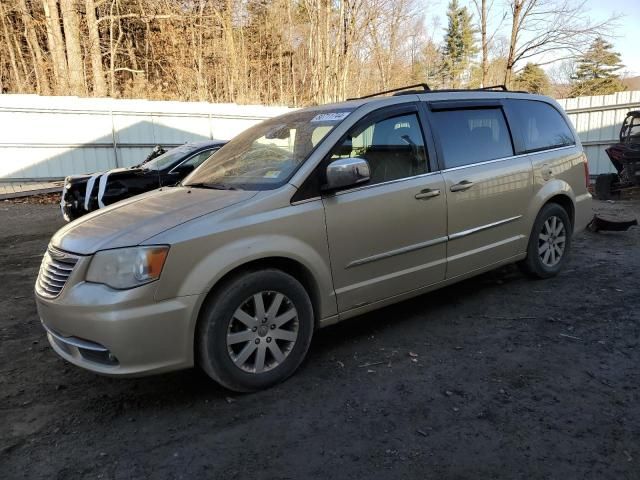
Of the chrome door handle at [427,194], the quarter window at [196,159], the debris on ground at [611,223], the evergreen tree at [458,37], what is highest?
the evergreen tree at [458,37]

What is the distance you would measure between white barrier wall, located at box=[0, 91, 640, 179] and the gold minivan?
36.0ft

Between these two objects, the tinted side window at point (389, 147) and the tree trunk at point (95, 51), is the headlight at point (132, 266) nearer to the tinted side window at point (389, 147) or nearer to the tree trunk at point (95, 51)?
the tinted side window at point (389, 147)

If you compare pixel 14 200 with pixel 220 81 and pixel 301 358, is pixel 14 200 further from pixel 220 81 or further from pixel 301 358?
pixel 220 81

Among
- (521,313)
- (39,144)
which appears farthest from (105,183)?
(39,144)

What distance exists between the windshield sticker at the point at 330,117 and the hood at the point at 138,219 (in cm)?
90

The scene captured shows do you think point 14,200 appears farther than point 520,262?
Yes

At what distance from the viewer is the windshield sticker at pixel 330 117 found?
3607 mm

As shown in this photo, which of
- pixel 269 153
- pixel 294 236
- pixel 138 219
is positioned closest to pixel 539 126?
pixel 269 153

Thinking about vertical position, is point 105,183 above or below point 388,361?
above

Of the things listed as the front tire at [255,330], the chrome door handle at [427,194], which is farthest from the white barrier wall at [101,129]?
the front tire at [255,330]

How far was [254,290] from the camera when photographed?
2.98 m

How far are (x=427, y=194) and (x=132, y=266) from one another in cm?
219

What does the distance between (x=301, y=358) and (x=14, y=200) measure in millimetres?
12376

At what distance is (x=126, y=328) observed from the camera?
2.65 m
